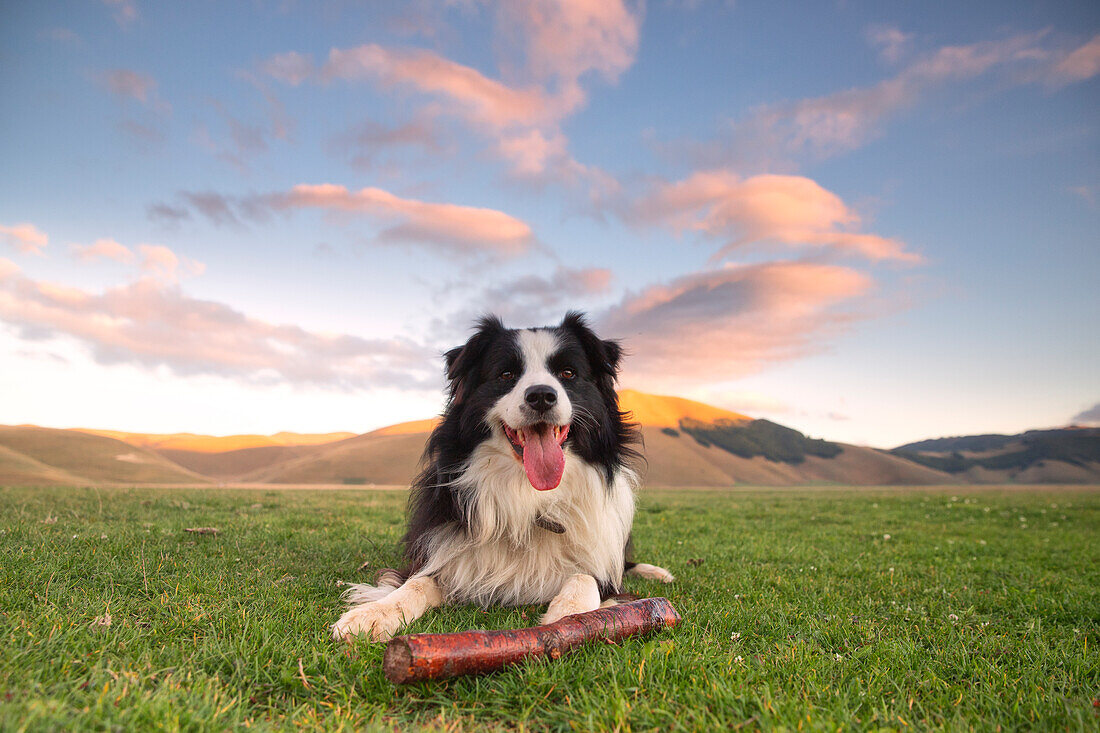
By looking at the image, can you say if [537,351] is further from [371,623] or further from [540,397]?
[371,623]

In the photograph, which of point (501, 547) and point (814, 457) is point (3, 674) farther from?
point (814, 457)

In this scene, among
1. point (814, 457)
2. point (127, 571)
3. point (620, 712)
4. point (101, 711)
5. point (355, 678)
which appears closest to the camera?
point (101, 711)

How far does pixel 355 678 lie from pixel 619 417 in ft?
9.95

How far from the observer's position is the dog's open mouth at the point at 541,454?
4.36 metres

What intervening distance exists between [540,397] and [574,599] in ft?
4.52

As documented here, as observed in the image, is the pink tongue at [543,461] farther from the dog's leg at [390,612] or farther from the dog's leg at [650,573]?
the dog's leg at [650,573]

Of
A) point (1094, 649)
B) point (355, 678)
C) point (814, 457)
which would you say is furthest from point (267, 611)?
point (814, 457)

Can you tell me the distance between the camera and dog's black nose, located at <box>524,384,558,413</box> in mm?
4199

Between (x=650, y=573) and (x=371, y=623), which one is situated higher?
(x=371, y=623)

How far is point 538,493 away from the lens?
4.52 metres

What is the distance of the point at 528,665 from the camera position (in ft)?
9.39

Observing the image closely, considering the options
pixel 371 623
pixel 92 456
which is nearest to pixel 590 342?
pixel 371 623

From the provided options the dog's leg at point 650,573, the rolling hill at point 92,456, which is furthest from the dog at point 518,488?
the rolling hill at point 92,456

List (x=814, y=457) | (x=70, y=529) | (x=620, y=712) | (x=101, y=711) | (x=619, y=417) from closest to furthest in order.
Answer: (x=101, y=711), (x=620, y=712), (x=619, y=417), (x=70, y=529), (x=814, y=457)
